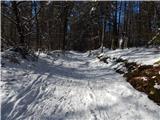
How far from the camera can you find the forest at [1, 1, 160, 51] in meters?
20.1

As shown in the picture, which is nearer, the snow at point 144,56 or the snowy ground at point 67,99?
the snowy ground at point 67,99

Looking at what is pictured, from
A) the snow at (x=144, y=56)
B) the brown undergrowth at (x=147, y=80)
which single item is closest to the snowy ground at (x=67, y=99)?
the brown undergrowth at (x=147, y=80)

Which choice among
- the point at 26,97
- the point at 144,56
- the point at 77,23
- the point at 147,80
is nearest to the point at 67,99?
the point at 26,97

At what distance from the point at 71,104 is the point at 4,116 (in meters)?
2.29

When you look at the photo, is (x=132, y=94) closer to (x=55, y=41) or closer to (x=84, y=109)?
(x=84, y=109)

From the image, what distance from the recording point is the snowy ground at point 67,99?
8.06 metres

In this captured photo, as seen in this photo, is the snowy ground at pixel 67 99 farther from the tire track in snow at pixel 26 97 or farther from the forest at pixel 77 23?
the forest at pixel 77 23

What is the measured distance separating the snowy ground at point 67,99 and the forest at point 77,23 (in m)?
6.49

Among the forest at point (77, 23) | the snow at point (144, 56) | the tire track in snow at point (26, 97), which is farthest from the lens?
the forest at point (77, 23)

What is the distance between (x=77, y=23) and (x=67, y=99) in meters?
51.1

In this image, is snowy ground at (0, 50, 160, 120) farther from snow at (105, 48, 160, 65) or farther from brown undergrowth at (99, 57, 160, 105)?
snow at (105, 48, 160, 65)

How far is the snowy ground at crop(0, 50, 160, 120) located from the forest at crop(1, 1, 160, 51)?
6491mm

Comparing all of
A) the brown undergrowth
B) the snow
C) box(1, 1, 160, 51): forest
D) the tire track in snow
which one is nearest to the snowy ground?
the tire track in snow

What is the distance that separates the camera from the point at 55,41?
54.8 metres
